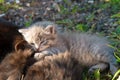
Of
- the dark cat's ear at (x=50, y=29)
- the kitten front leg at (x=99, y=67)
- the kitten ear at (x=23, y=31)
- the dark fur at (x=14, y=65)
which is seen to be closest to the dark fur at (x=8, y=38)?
the dark fur at (x=14, y=65)

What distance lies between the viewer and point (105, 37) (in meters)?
4.94

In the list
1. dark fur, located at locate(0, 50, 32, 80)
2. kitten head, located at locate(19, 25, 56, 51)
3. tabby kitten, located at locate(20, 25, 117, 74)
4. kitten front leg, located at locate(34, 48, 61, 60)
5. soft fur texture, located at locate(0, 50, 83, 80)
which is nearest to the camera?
soft fur texture, located at locate(0, 50, 83, 80)

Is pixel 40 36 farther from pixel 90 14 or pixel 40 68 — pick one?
pixel 40 68

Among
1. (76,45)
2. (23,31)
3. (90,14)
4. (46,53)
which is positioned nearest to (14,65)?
(46,53)

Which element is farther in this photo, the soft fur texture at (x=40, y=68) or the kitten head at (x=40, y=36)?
the kitten head at (x=40, y=36)

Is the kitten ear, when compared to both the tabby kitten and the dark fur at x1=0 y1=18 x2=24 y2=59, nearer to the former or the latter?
the tabby kitten

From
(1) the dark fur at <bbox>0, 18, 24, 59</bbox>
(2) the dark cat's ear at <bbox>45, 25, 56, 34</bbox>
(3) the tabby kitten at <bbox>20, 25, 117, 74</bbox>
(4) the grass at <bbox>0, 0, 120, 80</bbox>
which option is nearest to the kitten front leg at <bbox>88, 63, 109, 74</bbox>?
(3) the tabby kitten at <bbox>20, 25, 117, 74</bbox>

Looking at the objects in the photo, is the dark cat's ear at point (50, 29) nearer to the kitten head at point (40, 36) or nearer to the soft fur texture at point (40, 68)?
the kitten head at point (40, 36)

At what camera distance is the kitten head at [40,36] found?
4.94 metres

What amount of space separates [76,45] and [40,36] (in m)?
0.70

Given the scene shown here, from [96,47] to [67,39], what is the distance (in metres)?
0.40

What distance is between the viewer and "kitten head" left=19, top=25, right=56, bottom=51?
494 cm

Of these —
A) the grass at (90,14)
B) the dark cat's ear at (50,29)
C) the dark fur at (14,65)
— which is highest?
the dark fur at (14,65)

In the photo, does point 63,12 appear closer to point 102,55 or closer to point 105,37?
point 105,37
